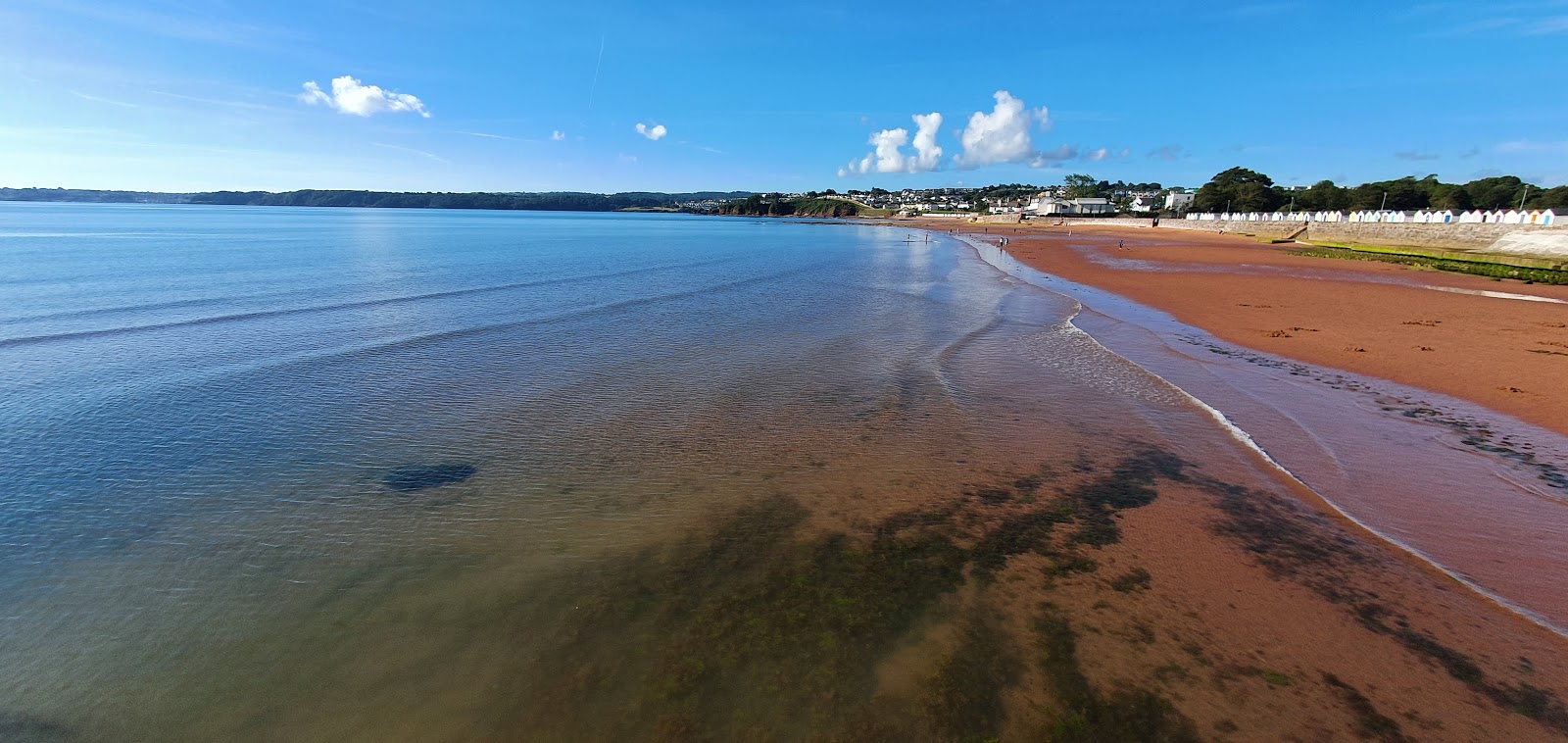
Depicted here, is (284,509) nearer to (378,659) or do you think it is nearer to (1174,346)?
(378,659)

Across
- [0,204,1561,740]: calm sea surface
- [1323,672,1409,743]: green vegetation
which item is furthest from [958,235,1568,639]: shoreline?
[1323,672,1409,743]: green vegetation

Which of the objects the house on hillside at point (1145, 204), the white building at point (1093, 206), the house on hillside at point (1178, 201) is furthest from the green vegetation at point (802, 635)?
the white building at point (1093, 206)

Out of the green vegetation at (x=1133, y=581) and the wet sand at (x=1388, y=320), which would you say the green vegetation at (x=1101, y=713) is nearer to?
the green vegetation at (x=1133, y=581)

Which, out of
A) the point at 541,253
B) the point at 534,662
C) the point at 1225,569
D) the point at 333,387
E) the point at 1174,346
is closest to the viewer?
the point at 534,662

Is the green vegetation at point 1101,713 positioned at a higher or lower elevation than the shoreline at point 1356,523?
lower

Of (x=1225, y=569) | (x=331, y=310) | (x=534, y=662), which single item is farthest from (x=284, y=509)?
(x=331, y=310)

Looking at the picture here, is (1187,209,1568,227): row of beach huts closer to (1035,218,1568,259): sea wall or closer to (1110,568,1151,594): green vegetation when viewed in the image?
(1035,218,1568,259): sea wall
